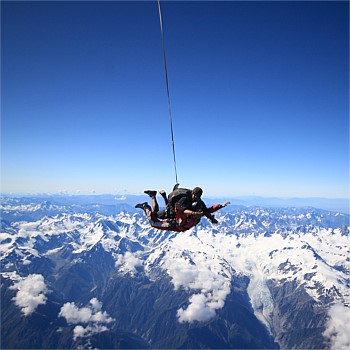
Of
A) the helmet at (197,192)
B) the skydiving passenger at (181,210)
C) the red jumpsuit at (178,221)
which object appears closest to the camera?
the helmet at (197,192)

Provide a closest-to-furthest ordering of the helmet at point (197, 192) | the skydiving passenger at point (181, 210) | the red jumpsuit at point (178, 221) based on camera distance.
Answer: the helmet at point (197, 192)
the skydiving passenger at point (181, 210)
the red jumpsuit at point (178, 221)

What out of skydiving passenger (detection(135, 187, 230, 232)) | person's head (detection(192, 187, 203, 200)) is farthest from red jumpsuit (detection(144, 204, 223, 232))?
person's head (detection(192, 187, 203, 200))

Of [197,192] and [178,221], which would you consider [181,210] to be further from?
[178,221]

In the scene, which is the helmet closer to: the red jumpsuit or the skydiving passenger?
the skydiving passenger

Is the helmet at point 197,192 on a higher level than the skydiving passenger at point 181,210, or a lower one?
higher

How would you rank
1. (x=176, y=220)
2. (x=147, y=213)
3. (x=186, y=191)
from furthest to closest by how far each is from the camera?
1. (x=147, y=213)
2. (x=176, y=220)
3. (x=186, y=191)

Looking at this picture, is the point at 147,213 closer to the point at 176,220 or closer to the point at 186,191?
the point at 176,220

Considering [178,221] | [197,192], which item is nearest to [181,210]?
[197,192]

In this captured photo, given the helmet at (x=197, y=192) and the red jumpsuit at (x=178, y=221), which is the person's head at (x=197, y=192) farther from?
the red jumpsuit at (x=178, y=221)

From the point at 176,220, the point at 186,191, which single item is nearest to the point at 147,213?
the point at 176,220

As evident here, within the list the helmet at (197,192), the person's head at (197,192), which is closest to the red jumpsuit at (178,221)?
the person's head at (197,192)

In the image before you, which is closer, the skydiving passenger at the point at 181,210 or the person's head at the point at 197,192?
the person's head at the point at 197,192
